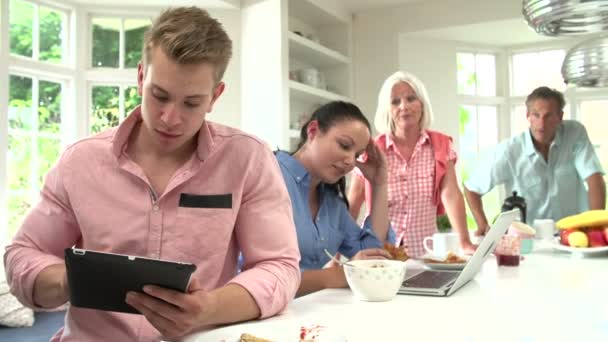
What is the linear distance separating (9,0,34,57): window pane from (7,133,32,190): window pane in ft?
1.86

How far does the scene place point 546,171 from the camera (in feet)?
10.3

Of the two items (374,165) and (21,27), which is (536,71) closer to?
(374,165)

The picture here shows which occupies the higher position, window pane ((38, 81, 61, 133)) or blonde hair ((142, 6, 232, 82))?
window pane ((38, 81, 61, 133))

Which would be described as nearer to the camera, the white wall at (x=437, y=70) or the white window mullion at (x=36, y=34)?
the white window mullion at (x=36, y=34)

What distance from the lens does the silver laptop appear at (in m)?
1.26

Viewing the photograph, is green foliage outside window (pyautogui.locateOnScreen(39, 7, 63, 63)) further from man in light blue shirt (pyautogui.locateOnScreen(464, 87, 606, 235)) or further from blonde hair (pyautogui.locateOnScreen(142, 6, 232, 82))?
blonde hair (pyautogui.locateOnScreen(142, 6, 232, 82))

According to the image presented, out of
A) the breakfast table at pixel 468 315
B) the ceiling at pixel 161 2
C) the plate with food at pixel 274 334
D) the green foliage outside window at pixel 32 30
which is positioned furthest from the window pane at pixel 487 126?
the plate with food at pixel 274 334

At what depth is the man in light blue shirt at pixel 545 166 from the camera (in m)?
3.02

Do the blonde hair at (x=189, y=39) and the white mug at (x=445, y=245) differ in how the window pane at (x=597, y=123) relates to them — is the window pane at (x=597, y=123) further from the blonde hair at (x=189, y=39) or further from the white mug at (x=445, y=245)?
the blonde hair at (x=189, y=39)

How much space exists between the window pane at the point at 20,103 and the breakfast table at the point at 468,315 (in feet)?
10.3

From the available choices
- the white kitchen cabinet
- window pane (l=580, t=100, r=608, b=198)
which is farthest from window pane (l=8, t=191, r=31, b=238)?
window pane (l=580, t=100, r=608, b=198)

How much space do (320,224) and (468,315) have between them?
69 cm

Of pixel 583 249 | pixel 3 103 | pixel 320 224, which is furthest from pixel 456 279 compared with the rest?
pixel 3 103

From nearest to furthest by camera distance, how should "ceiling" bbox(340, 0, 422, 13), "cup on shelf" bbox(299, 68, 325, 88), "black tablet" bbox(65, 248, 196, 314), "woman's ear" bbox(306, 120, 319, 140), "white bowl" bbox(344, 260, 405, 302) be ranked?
"black tablet" bbox(65, 248, 196, 314), "white bowl" bbox(344, 260, 405, 302), "woman's ear" bbox(306, 120, 319, 140), "cup on shelf" bbox(299, 68, 325, 88), "ceiling" bbox(340, 0, 422, 13)
